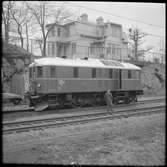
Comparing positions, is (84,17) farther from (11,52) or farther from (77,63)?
(77,63)

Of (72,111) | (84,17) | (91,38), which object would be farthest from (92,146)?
(84,17)

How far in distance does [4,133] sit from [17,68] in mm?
12013

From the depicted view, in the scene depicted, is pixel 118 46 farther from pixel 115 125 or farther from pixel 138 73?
pixel 115 125

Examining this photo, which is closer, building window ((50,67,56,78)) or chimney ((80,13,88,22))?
building window ((50,67,56,78))

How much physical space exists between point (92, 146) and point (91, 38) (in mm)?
35061

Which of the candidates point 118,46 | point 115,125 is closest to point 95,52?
point 118,46

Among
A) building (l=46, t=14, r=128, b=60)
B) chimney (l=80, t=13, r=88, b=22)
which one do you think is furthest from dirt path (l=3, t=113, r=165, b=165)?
chimney (l=80, t=13, r=88, b=22)

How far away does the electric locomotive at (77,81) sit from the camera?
49.5 ft

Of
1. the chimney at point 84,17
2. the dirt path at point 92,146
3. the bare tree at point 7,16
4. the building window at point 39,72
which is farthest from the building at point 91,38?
the dirt path at point 92,146

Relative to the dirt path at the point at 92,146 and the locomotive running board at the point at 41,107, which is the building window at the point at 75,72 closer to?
the locomotive running board at the point at 41,107

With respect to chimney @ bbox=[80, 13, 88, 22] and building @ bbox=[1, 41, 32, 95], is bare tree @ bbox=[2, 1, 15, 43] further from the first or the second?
chimney @ bbox=[80, 13, 88, 22]

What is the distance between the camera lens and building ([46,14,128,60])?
124 ft

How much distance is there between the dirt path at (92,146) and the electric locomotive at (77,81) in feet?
18.2

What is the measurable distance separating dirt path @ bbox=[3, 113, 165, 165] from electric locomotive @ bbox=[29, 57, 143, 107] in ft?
18.2
